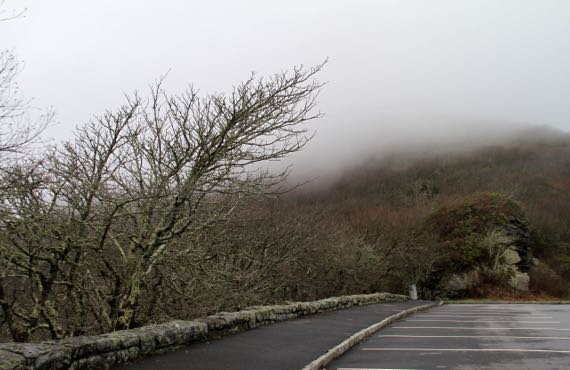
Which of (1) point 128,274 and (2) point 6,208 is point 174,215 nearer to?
(1) point 128,274

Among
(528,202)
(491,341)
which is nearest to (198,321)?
(491,341)

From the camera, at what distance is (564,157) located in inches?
3366

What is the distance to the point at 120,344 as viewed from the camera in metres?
7.12


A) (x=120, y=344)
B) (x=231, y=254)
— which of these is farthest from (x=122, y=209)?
(x=231, y=254)

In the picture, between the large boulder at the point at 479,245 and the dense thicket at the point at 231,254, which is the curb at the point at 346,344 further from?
the large boulder at the point at 479,245

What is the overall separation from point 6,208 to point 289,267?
1652cm

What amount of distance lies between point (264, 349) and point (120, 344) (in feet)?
9.51

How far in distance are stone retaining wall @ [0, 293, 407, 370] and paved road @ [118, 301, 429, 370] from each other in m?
0.20

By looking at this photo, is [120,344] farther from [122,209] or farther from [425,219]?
[425,219]

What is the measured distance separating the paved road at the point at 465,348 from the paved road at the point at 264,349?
2.00 feet

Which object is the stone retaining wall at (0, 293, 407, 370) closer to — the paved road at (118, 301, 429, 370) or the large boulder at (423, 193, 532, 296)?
the paved road at (118, 301, 429, 370)

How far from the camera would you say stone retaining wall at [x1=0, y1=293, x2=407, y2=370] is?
5.51 m

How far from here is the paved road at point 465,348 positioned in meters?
8.58

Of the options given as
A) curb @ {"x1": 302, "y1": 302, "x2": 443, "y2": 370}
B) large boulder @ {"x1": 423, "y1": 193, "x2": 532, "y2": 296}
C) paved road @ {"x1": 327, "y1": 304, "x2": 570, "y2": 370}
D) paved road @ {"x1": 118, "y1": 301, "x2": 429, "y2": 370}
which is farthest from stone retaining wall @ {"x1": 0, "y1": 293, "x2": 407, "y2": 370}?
large boulder @ {"x1": 423, "y1": 193, "x2": 532, "y2": 296}
